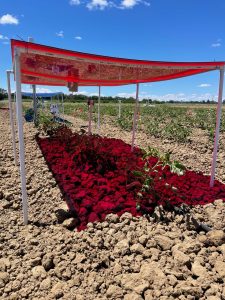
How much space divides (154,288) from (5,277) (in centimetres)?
139

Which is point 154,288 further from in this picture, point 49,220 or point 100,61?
point 100,61

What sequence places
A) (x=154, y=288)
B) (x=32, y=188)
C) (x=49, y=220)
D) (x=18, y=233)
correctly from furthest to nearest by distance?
1. (x=32, y=188)
2. (x=49, y=220)
3. (x=18, y=233)
4. (x=154, y=288)

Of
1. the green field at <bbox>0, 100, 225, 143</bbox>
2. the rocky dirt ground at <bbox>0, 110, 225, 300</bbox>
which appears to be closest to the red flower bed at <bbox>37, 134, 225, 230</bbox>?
the rocky dirt ground at <bbox>0, 110, 225, 300</bbox>

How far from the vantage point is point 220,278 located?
8.30 feet

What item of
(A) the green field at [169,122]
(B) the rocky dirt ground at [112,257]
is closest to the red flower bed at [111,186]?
(B) the rocky dirt ground at [112,257]

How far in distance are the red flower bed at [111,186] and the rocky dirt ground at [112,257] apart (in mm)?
212

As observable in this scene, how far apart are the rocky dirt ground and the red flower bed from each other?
21 centimetres

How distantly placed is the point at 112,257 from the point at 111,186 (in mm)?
1493

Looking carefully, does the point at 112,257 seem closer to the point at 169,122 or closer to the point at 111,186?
the point at 111,186

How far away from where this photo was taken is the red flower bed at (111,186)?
3.76 meters

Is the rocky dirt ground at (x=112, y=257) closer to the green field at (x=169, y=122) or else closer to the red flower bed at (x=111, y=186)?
the red flower bed at (x=111, y=186)

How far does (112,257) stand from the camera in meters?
2.88

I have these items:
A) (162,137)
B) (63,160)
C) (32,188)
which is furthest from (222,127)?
(32,188)

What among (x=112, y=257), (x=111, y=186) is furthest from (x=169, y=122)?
(x=112, y=257)
